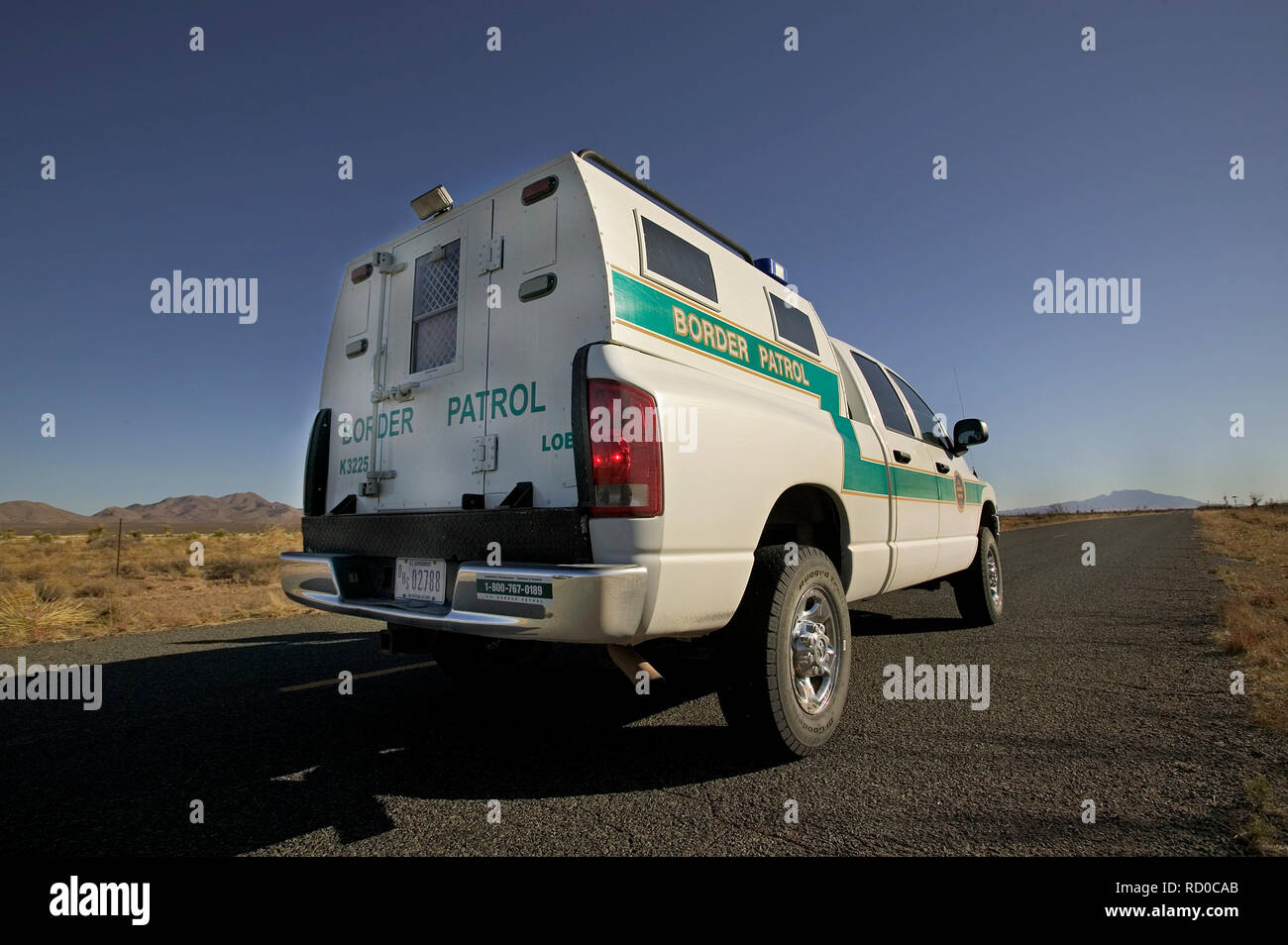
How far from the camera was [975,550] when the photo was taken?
599cm

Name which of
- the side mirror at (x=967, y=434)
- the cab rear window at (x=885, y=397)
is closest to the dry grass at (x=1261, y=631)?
the side mirror at (x=967, y=434)

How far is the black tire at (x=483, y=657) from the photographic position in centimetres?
400

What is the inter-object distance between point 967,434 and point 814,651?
→ 3.80 m

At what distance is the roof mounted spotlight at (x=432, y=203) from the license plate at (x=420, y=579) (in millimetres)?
1770

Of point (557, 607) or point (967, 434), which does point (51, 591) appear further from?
point (967, 434)

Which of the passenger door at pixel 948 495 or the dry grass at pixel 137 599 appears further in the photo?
the dry grass at pixel 137 599

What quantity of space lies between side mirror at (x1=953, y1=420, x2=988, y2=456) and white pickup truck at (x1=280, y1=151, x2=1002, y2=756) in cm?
237

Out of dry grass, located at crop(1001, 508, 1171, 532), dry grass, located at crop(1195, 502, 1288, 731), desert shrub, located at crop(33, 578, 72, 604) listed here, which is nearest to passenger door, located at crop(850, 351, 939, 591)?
dry grass, located at crop(1195, 502, 1288, 731)

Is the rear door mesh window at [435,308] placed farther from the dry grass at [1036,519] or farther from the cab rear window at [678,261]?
the dry grass at [1036,519]

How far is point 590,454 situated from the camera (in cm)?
234
